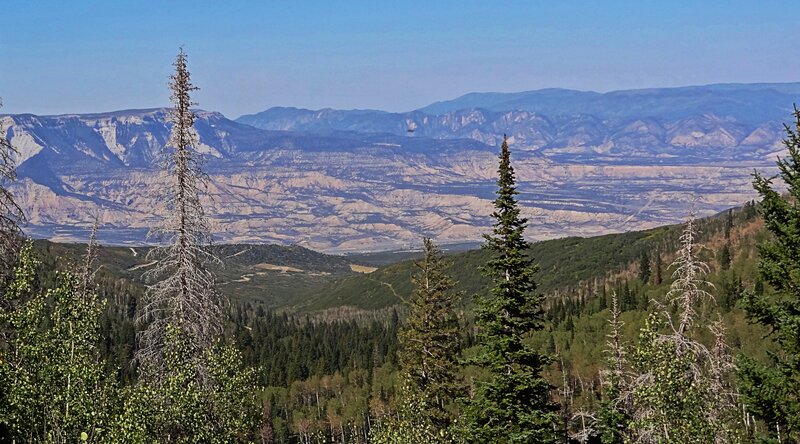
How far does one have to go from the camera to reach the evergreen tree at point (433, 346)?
4159cm

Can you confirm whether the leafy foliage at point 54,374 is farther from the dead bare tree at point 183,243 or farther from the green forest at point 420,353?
the dead bare tree at point 183,243

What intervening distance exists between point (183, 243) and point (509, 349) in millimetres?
11826

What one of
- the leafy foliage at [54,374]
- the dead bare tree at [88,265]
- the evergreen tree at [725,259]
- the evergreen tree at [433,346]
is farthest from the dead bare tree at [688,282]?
the evergreen tree at [725,259]

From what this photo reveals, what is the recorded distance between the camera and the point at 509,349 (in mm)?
29766

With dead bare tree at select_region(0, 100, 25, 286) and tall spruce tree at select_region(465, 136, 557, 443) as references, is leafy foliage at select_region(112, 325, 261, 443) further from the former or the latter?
tall spruce tree at select_region(465, 136, 557, 443)

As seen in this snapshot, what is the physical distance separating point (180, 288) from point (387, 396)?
103m

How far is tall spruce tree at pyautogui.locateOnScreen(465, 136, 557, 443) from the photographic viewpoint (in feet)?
96.8

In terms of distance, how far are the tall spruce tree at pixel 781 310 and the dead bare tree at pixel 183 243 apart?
55.8 feet

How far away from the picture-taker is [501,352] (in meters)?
29.8

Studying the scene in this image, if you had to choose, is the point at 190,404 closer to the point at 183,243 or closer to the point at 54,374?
the point at 54,374

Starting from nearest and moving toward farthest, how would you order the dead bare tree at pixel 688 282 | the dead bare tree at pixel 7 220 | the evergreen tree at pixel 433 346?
1. the dead bare tree at pixel 7 220
2. the dead bare tree at pixel 688 282
3. the evergreen tree at pixel 433 346

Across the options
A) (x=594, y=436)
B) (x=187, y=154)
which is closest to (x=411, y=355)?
(x=594, y=436)

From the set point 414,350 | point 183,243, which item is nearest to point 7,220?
point 183,243

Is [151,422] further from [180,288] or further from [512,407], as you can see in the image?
[512,407]
